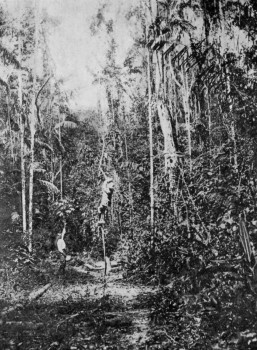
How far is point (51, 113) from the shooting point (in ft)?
83.6

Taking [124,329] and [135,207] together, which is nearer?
[124,329]

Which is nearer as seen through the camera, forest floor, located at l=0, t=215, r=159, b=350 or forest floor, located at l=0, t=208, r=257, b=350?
forest floor, located at l=0, t=208, r=257, b=350

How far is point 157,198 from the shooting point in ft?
37.0

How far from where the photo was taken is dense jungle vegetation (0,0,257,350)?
11.7ft

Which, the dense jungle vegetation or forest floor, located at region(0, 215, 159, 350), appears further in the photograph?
forest floor, located at region(0, 215, 159, 350)

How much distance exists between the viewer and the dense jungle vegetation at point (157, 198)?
3570mm

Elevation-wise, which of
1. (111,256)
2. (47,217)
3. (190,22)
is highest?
(190,22)

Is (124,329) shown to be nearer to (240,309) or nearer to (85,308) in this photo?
(85,308)

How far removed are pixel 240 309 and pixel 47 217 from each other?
1761 cm

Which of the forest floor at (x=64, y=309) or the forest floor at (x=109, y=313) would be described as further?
the forest floor at (x=64, y=309)

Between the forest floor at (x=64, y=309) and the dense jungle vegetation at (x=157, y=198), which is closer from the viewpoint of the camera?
the dense jungle vegetation at (x=157, y=198)

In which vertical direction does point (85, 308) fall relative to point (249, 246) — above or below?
below

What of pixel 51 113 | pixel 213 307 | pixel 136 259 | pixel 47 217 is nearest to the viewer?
pixel 213 307

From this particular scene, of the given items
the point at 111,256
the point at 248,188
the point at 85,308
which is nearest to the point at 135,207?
the point at 111,256
